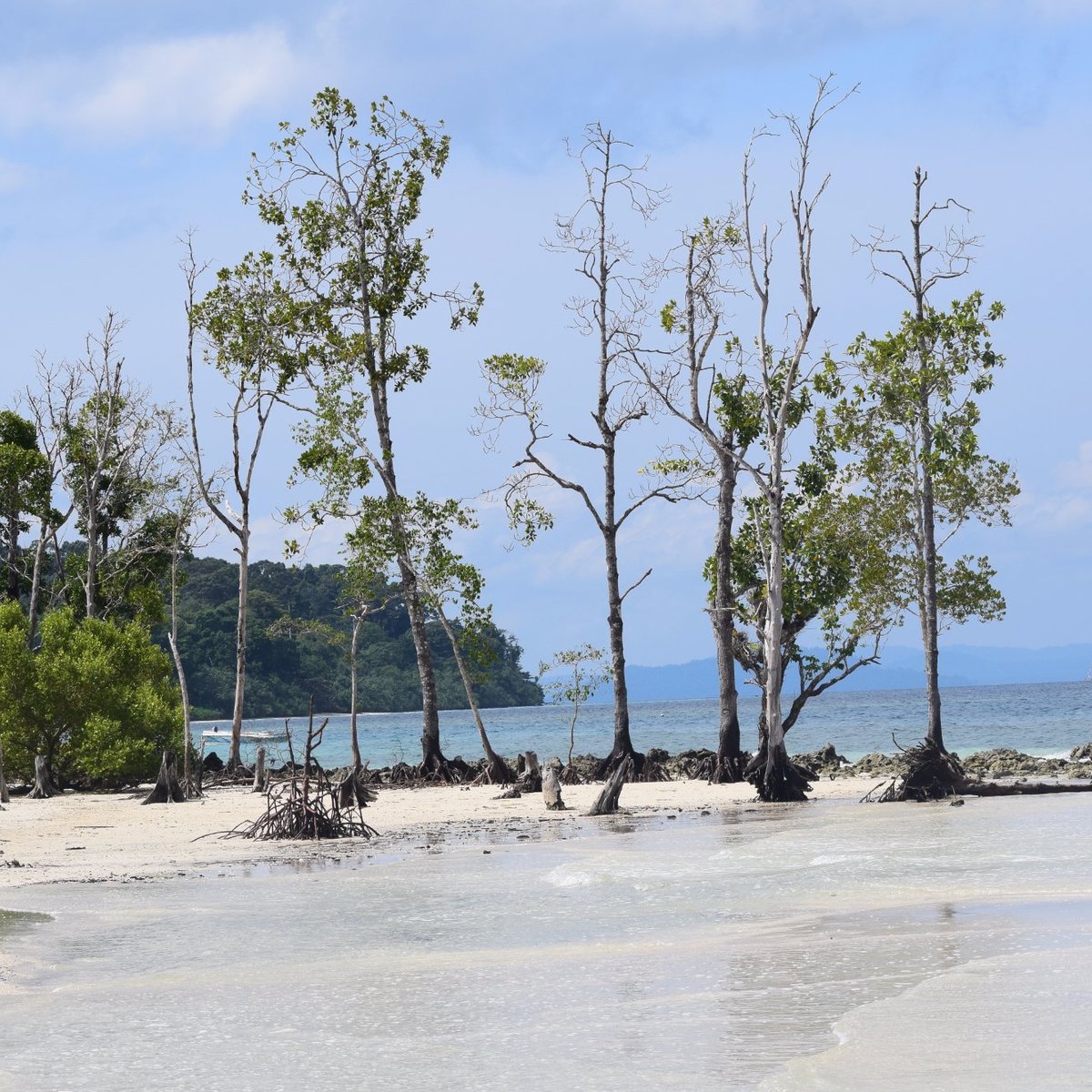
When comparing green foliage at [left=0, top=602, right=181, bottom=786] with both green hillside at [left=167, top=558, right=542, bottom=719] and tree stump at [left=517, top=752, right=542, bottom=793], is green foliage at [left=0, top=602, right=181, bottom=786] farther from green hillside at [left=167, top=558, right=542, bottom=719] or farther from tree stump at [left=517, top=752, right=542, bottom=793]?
green hillside at [left=167, top=558, right=542, bottom=719]

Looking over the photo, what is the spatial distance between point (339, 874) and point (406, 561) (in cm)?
1609

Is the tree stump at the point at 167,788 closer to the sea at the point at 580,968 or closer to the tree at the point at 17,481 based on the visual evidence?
the sea at the point at 580,968

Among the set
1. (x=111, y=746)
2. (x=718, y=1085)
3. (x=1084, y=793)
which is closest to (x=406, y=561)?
(x=111, y=746)

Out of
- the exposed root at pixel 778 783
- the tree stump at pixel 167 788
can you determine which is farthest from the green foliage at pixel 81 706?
the exposed root at pixel 778 783

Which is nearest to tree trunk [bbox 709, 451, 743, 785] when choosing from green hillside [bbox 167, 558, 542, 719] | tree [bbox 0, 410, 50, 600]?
tree [bbox 0, 410, 50, 600]

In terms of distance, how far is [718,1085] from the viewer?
6.64 meters

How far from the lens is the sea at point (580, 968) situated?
7.18 meters

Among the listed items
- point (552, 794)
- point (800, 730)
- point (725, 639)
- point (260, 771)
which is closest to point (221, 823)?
point (552, 794)

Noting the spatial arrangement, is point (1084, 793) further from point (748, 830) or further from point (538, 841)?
point (538, 841)

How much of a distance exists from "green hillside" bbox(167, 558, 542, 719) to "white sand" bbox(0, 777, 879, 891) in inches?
1907

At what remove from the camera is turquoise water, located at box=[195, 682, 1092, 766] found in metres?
56.5

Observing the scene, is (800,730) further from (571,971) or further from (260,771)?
(571,971)

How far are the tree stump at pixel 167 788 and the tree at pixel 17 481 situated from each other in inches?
500

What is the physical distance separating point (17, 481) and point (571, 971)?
31036 millimetres
